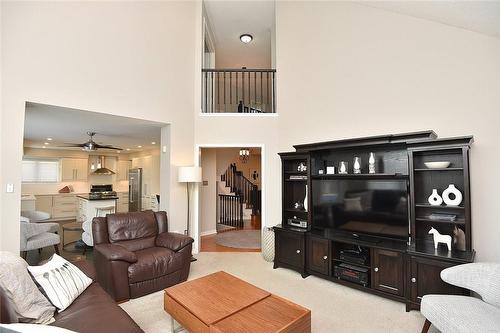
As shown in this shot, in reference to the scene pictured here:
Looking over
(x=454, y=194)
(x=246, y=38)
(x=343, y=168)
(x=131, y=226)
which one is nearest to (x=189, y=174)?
(x=131, y=226)

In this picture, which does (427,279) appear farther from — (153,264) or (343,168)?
(153,264)

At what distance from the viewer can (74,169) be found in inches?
362

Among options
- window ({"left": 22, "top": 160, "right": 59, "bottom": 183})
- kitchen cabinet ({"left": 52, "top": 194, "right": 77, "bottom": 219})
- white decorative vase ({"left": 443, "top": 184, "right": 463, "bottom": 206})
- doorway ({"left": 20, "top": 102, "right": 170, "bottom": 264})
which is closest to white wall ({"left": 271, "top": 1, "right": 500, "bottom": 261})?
white decorative vase ({"left": 443, "top": 184, "right": 463, "bottom": 206})

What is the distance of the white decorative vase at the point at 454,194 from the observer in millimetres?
2955

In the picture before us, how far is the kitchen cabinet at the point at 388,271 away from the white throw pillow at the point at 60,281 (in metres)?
3.19

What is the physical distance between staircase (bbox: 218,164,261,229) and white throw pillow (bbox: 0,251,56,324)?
18.6 ft

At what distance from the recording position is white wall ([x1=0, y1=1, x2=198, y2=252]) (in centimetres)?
312

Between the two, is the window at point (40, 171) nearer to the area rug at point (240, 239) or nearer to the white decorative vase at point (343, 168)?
the area rug at point (240, 239)

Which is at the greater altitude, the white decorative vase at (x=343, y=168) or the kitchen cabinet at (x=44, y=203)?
the white decorative vase at (x=343, y=168)

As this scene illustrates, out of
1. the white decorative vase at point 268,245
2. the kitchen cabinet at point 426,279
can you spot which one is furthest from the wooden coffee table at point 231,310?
the white decorative vase at point 268,245

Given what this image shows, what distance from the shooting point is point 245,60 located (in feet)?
28.5

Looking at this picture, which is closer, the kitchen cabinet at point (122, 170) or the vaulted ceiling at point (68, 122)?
the vaulted ceiling at point (68, 122)

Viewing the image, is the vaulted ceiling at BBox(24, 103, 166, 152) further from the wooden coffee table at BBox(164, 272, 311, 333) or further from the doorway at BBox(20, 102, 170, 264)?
the wooden coffee table at BBox(164, 272, 311, 333)

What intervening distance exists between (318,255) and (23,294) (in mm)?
3266
